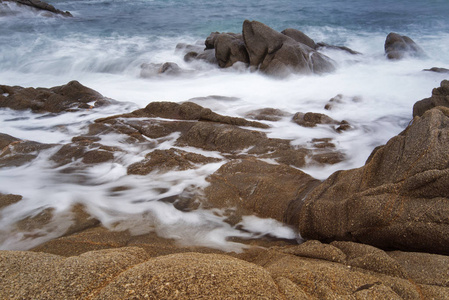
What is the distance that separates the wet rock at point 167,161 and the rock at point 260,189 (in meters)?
0.59

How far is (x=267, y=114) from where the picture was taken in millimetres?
8430

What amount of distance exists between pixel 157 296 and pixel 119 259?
0.68m

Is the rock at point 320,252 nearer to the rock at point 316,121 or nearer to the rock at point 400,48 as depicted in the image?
the rock at point 316,121

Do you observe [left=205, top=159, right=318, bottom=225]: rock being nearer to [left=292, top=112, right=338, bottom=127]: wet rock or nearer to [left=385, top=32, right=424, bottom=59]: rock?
[left=292, top=112, right=338, bottom=127]: wet rock

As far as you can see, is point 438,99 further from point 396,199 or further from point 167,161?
point 167,161

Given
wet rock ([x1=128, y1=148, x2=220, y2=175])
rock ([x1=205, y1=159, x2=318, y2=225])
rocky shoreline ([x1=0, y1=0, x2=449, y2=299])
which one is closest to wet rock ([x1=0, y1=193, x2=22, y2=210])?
rocky shoreline ([x1=0, y1=0, x2=449, y2=299])

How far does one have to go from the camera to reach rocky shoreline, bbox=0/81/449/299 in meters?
2.35

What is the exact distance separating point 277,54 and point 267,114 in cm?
464

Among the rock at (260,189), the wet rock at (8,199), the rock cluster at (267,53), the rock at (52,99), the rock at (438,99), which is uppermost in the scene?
the rock cluster at (267,53)

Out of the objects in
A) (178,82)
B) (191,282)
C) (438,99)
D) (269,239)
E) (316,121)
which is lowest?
(269,239)

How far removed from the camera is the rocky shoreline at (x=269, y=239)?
2.35 meters

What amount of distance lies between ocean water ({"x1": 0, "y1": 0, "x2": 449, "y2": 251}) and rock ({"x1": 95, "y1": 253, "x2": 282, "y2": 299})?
155cm

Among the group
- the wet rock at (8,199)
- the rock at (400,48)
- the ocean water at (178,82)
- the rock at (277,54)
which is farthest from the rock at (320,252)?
the rock at (400,48)

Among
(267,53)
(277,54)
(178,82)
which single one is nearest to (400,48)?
(277,54)
